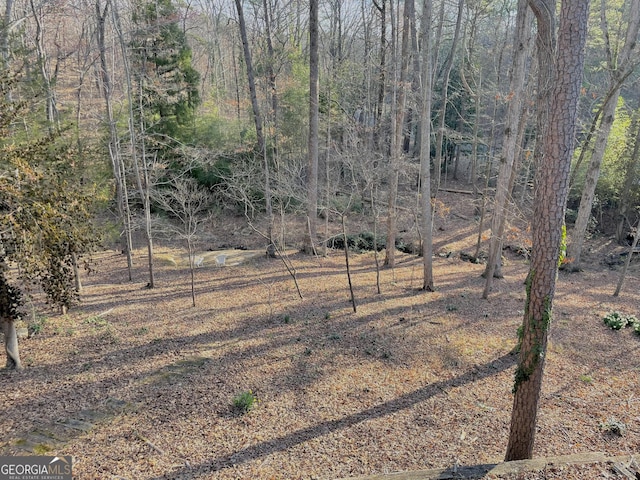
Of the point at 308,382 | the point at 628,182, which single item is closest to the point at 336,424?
the point at 308,382

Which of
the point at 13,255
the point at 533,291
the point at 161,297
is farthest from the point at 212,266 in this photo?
the point at 533,291

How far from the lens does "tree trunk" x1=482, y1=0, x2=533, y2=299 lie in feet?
30.0

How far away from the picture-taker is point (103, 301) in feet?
36.1

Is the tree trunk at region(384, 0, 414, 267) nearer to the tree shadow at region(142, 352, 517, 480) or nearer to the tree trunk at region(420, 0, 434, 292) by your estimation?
the tree trunk at region(420, 0, 434, 292)

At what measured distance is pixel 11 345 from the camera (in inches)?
269

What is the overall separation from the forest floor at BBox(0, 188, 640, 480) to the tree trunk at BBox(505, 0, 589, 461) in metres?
0.77

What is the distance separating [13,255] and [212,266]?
9701mm

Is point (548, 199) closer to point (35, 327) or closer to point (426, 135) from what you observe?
point (426, 135)

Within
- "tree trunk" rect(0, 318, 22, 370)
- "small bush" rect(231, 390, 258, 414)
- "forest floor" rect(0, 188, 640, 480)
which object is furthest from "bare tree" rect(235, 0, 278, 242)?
"tree trunk" rect(0, 318, 22, 370)

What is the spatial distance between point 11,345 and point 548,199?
344 inches

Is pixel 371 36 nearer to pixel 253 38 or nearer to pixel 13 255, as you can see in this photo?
pixel 253 38

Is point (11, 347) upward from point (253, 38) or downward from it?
downward

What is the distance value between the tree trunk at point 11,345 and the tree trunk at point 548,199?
8062 mm

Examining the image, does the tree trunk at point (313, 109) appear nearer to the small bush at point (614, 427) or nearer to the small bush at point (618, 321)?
the small bush at point (618, 321)
